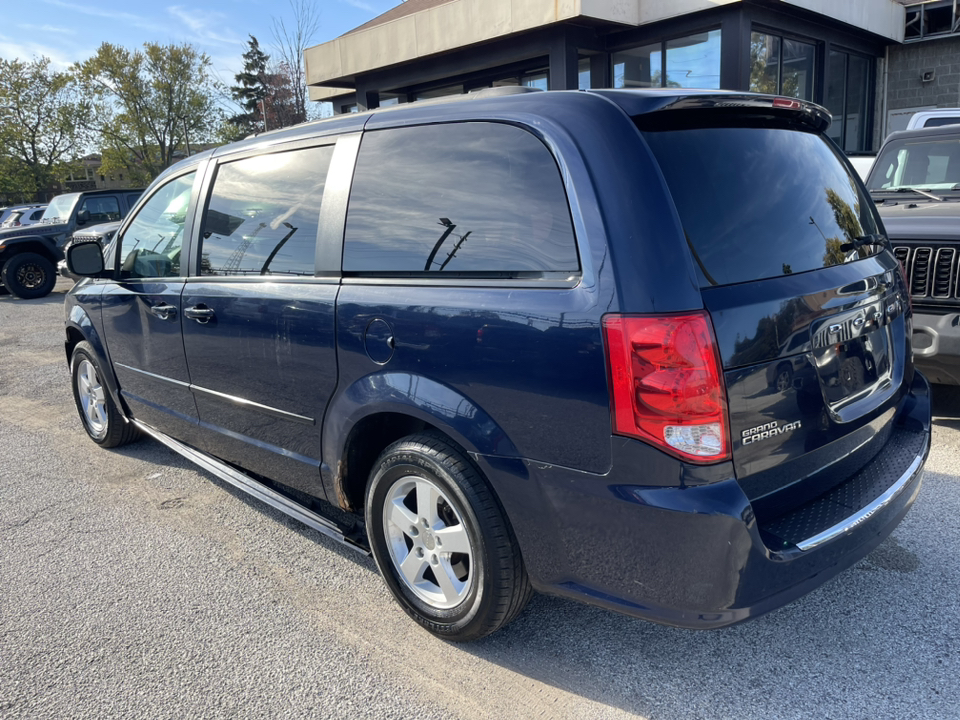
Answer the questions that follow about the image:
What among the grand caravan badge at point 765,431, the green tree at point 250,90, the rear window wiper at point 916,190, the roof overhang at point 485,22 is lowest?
the grand caravan badge at point 765,431

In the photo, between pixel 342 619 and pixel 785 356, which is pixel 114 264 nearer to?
pixel 342 619

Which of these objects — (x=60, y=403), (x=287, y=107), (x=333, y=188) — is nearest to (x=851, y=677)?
(x=333, y=188)

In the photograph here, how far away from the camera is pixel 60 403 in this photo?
6434 mm

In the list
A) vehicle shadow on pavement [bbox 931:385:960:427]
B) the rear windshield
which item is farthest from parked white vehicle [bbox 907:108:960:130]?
the rear windshield

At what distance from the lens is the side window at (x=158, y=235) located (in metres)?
3.83

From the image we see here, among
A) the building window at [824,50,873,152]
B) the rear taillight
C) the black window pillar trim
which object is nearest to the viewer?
the rear taillight

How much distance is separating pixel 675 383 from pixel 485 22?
13620mm

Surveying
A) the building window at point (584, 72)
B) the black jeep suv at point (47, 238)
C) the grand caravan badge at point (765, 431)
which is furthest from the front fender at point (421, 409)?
the black jeep suv at point (47, 238)

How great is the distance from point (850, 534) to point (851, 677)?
515 mm

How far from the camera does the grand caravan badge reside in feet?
6.76

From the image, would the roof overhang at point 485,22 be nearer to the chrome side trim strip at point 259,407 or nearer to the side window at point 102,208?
the side window at point 102,208

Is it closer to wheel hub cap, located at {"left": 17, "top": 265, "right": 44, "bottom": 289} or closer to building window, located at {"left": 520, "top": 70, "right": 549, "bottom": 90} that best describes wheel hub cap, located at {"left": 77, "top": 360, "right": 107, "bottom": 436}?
wheel hub cap, located at {"left": 17, "top": 265, "right": 44, "bottom": 289}

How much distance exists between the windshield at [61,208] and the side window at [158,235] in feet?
42.1

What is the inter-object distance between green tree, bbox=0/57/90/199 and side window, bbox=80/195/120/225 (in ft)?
119
